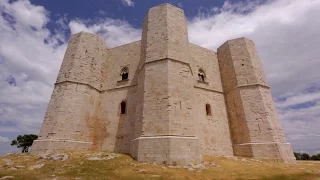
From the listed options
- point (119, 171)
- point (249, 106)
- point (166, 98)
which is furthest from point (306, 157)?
point (119, 171)

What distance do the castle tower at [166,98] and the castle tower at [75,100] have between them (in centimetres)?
453

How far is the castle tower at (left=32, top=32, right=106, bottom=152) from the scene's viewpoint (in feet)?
42.1

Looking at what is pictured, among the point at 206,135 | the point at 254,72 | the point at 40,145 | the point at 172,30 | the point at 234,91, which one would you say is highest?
the point at 172,30

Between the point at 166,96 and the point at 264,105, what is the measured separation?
8858 millimetres

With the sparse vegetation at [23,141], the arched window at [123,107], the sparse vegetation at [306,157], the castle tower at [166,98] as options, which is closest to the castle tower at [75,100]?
the arched window at [123,107]

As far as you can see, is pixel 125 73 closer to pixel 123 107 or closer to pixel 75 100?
pixel 123 107

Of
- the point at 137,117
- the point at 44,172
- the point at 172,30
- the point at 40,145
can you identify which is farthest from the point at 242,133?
the point at 40,145

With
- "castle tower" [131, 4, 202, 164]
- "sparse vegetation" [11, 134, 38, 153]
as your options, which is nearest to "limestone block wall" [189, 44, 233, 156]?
"castle tower" [131, 4, 202, 164]

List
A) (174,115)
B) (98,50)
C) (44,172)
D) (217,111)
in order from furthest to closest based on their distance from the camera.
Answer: (98,50), (217,111), (174,115), (44,172)

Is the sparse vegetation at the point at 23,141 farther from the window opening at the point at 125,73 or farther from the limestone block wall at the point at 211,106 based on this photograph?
the limestone block wall at the point at 211,106

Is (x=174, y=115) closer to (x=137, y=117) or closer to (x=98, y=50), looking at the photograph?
(x=137, y=117)

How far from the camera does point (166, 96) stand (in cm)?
1179

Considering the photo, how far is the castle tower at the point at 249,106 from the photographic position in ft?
46.1

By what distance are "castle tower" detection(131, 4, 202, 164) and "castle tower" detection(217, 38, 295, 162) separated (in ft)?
19.0
